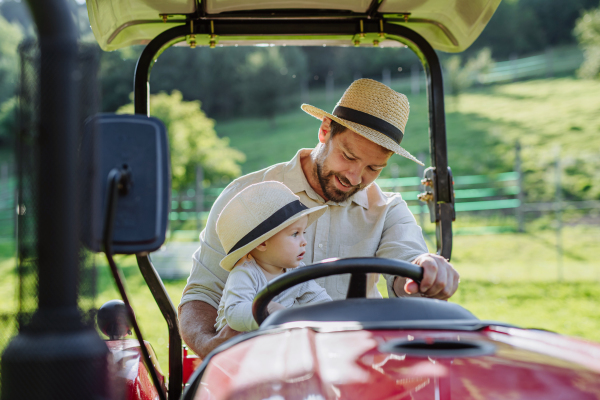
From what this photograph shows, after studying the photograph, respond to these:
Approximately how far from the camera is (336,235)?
7.34 ft

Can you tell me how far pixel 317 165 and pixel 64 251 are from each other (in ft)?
5.41

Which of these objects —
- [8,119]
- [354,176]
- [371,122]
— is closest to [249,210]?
[354,176]

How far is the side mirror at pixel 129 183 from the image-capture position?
756 millimetres

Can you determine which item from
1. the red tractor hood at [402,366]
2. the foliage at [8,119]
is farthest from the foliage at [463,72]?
the foliage at [8,119]

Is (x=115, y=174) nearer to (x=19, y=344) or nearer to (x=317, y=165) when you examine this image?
(x=19, y=344)

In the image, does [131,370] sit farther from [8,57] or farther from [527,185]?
[527,185]

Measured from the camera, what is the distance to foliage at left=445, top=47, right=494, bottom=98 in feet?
83.2

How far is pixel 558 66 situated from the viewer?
29812 mm

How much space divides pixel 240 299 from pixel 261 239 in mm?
204

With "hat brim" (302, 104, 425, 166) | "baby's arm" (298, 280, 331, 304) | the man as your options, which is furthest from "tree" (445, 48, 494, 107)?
"baby's arm" (298, 280, 331, 304)

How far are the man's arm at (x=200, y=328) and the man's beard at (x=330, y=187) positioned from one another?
667 mm

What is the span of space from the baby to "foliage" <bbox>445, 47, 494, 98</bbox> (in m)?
25.1

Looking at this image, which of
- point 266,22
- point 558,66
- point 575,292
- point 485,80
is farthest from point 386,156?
point 558,66

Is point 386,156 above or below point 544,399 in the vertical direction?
above
